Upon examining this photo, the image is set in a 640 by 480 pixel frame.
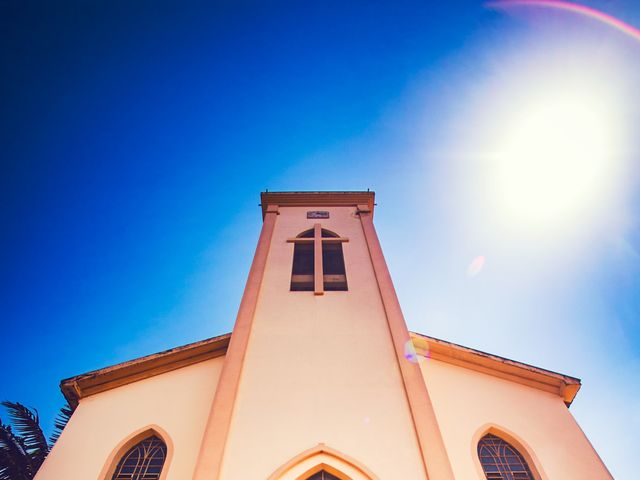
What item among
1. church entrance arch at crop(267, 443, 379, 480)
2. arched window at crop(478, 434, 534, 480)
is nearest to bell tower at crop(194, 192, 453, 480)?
church entrance arch at crop(267, 443, 379, 480)

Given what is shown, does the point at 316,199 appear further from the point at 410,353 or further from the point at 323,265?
the point at 410,353

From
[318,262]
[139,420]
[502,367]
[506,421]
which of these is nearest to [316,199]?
[318,262]

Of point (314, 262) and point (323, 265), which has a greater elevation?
point (323, 265)

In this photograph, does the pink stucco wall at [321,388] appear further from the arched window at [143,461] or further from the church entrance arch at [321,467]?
the arched window at [143,461]

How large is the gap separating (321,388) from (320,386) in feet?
0.16

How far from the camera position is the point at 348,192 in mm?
14406

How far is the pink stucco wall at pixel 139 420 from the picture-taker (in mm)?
6820

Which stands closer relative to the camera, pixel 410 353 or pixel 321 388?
pixel 321 388

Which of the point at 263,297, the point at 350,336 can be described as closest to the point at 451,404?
the point at 350,336

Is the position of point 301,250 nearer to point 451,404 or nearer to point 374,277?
point 374,277

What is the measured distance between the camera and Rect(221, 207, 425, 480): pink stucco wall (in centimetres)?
626

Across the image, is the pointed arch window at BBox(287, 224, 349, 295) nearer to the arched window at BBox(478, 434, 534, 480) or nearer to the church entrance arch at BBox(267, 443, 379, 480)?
the church entrance arch at BBox(267, 443, 379, 480)

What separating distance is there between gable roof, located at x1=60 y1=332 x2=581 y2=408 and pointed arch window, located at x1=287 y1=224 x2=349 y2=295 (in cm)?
234

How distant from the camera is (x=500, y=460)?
22.9 feet
